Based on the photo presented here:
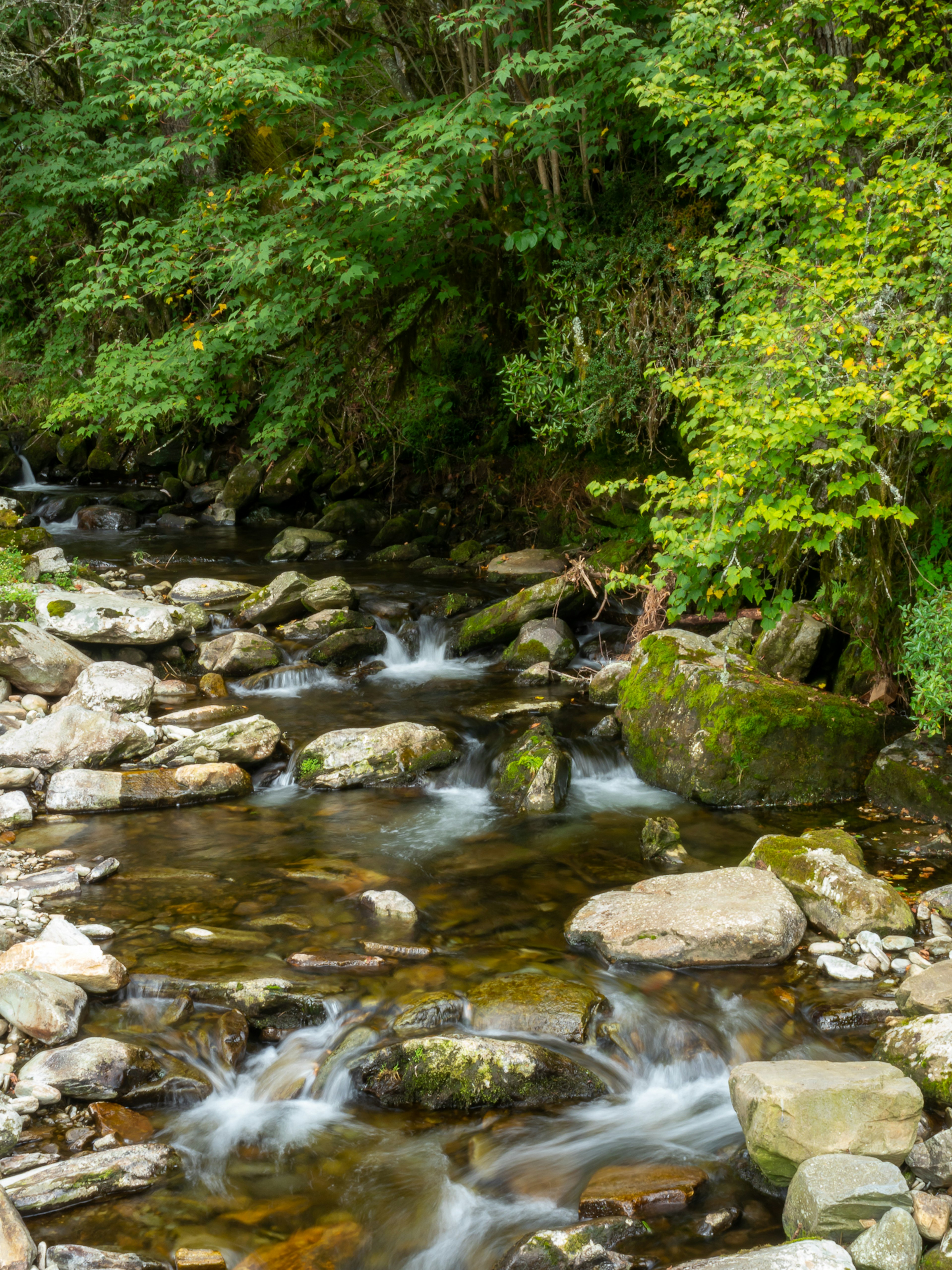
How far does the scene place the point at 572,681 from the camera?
9.20 meters

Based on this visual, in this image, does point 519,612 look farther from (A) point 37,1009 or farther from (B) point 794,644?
(A) point 37,1009

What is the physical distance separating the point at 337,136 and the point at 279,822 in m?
8.05

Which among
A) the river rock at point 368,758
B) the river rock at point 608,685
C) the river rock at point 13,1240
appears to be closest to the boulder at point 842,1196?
the river rock at point 13,1240

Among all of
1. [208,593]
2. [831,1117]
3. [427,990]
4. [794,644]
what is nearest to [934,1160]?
[831,1117]

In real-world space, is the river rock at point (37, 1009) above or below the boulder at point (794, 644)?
below

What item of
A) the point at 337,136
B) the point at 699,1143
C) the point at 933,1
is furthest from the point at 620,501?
the point at 699,1143

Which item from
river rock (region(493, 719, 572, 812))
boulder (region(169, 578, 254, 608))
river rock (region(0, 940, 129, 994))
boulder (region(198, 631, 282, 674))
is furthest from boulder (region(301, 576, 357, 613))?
river rock (region(0, 940, 129, 994))

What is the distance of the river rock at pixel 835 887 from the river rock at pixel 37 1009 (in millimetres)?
3502

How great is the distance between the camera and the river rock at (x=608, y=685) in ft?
28.3

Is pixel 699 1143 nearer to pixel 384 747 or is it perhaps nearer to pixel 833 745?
pixel 833 745

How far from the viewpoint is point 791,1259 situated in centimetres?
285

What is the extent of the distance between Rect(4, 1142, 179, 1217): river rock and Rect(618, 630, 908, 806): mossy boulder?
14.0 feet

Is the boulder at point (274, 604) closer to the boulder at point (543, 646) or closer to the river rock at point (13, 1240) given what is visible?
the boulder at point (543, 646)

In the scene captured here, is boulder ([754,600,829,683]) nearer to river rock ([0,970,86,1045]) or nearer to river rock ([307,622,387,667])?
river rock ([307,622,387,667])
